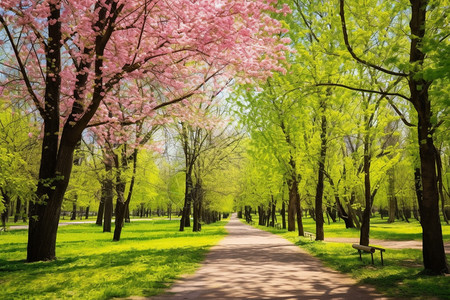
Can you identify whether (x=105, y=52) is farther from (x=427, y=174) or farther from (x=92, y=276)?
(x=427, y=174)

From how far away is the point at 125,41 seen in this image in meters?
9.53

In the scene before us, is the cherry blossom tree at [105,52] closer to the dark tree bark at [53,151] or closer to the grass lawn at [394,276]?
the dark tree bark at [53,151]

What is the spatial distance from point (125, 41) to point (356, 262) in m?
9.32

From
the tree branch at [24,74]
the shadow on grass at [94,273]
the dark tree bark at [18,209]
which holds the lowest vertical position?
the shadow on grass at [94,273]

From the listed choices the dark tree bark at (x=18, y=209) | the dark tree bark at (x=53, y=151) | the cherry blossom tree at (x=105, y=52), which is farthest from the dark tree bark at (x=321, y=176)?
the dark tree bark at (x=18, y=209)

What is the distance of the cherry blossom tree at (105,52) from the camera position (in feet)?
27.2

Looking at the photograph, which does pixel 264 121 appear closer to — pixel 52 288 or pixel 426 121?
pixel 426 121

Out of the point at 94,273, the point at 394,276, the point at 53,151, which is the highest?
the point at 53,151

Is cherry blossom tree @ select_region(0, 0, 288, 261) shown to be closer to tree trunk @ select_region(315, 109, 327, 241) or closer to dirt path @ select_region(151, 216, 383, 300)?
dirt path @ select_region(151, 216, 383, 300)

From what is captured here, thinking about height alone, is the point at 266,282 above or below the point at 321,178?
below

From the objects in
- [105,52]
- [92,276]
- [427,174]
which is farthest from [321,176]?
[92,276]

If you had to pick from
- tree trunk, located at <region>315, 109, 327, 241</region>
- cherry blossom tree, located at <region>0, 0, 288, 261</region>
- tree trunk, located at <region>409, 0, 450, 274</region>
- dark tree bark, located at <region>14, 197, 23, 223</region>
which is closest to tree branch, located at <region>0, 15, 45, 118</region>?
cherry blossom tree, located at <region>0, 0, 288, 261</region>

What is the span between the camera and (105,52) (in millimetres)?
9969

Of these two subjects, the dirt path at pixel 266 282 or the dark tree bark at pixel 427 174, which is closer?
the dirt path at pixel 266 282
